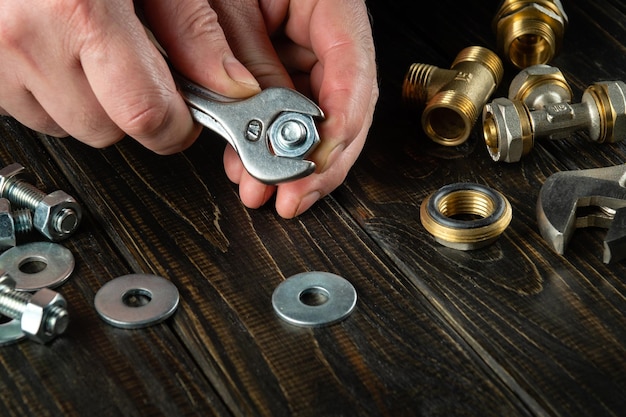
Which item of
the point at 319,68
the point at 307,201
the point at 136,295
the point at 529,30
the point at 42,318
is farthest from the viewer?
the point at 529,30

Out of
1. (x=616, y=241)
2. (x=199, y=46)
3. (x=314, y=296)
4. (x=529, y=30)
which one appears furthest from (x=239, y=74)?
(x=529, y=30)

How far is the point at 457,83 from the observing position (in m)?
1.64

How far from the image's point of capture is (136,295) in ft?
4.27

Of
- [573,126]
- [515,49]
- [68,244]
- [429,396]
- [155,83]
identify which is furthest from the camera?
[515,49]

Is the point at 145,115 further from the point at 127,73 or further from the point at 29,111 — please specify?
the point at 29,111

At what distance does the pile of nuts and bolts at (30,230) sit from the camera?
121cm

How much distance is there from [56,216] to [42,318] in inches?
8.4

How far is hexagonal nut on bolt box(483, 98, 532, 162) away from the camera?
152 centimetres

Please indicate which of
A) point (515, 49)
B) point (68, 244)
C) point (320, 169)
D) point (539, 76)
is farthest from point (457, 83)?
point (68, 244)

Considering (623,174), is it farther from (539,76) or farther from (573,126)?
(539,76)

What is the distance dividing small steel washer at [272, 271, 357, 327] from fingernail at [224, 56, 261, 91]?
0.26 m

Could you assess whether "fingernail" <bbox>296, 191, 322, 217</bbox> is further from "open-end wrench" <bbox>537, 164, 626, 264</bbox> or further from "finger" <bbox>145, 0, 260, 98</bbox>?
"open-end wrench" <bbox>537, 164, 626, 264</bbox>

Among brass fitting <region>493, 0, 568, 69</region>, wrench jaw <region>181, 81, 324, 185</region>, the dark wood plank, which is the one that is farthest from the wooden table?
brass fitting <region>493, 0, 568, 69</region>

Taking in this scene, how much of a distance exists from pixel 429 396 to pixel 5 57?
70 cm
